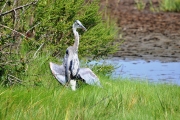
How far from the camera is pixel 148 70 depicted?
38.7 feet

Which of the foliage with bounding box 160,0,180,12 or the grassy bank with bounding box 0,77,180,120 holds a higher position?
the foliage with bounding box 160,0,180,12

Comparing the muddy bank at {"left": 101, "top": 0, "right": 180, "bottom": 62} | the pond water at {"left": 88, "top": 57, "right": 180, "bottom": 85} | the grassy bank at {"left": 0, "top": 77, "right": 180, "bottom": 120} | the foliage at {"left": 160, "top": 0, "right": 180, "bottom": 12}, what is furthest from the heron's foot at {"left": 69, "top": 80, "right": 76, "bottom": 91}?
the foliage at {"left": 160, "top": 0, "right": 180, "bottom": 12}

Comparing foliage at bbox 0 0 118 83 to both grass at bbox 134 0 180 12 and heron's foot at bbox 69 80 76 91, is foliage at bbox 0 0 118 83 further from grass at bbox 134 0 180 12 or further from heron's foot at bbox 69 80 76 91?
grass at bbox 134 0 180 12

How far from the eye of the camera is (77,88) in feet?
25.3

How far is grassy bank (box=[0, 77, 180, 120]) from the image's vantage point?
5.75 m

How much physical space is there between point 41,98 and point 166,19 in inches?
506

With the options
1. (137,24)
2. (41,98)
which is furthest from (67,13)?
(137,24)

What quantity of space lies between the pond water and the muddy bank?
574 mm

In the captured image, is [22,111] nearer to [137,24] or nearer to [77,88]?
[77,88]

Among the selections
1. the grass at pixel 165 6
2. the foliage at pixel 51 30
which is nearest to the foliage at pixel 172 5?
the grass at pixel 165 6

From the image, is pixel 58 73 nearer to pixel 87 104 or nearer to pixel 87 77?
pixel 87 77

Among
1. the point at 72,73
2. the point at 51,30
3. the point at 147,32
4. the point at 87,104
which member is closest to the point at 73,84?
the point at 72,73

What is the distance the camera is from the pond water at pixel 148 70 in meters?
10.6

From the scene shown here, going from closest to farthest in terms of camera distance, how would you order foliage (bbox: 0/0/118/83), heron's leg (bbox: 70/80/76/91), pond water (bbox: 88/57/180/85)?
heron's leg (bbox: 70/80/76/91) → foliage (bbox: 0/0/118/83) → pond water (bbox: 88/57/180/85)
